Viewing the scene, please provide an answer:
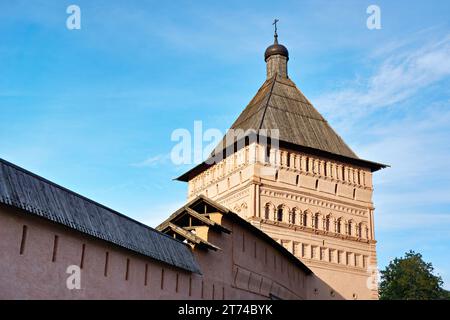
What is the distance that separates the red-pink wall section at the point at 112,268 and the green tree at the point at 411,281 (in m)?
30.6

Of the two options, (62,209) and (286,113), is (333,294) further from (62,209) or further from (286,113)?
(62,209)

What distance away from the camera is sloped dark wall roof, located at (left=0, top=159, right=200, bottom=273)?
1067 cm

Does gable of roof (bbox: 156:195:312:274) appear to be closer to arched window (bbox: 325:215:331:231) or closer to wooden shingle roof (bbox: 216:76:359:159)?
arched window (bbox: 325:215:331:231)

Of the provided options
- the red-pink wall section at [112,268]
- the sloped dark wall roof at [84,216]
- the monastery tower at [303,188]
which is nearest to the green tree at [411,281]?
the monastery tower at [303,188]

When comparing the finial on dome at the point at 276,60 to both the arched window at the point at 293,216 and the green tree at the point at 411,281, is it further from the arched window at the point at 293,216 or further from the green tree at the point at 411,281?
the green tree at the point at 411,281

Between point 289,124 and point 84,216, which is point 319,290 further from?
point 84,216

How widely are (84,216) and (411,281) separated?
41.6m

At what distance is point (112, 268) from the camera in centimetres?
1278

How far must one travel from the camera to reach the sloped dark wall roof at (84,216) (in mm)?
10672

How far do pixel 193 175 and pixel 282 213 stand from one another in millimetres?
8477

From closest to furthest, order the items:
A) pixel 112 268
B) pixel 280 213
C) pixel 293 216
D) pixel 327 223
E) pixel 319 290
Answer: pixel 112 268
pixel 319 290
pixel 280 213
pixel 293 216
pixel 327 223

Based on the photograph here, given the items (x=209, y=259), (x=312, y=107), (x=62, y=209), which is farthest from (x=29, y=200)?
(x=312, y=107)

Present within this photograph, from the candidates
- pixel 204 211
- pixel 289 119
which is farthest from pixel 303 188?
pixel 204 211

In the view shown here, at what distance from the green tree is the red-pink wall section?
30620mm
